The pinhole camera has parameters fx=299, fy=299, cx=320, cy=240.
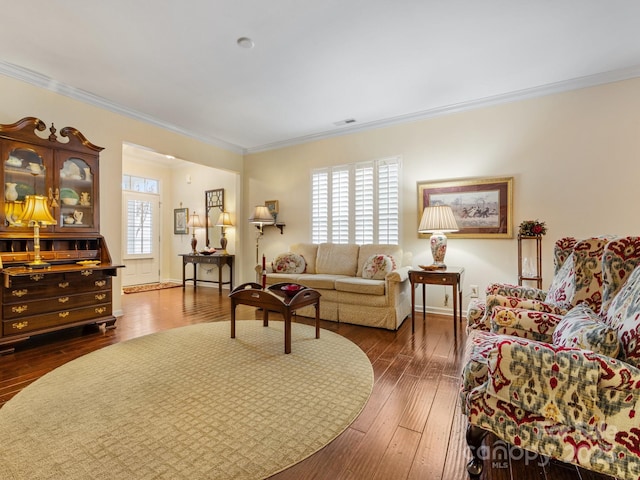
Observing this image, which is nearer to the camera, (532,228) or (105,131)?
(532,228)

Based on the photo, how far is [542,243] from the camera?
3516mm

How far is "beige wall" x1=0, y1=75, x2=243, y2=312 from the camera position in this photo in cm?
319

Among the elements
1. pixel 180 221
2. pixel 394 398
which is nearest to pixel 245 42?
pixel 394 398

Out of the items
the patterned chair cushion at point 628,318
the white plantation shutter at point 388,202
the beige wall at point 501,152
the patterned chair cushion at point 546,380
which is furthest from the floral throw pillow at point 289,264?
the patterned chair cushion at point 628,318

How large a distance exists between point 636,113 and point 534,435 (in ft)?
12.3

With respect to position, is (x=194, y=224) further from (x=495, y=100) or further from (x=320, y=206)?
(x=495, y=100)

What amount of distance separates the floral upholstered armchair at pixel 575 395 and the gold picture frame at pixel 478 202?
2517mm

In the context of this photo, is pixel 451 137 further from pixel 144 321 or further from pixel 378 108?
pixel 144 321

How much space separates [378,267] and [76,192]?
12.3 ft

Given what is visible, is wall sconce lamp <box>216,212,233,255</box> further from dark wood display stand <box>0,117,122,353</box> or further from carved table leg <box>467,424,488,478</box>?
carved table leg <box>467,424,488,478</box>

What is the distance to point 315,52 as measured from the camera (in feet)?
9.15

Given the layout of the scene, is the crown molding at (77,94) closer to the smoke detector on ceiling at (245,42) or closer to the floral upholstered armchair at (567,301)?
the smoke detector on ceiling at (245,42)

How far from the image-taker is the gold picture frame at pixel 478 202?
3.67 m

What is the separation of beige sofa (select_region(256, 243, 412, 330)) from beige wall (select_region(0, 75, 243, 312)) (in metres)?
2.02
